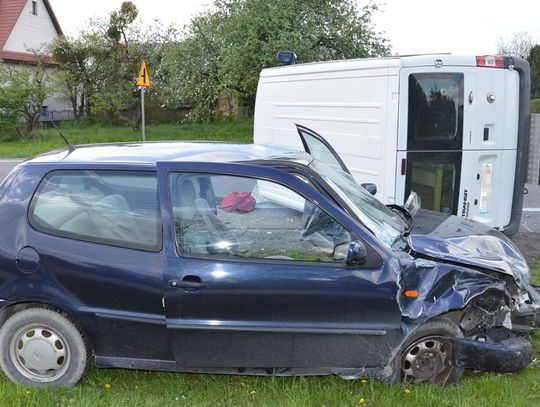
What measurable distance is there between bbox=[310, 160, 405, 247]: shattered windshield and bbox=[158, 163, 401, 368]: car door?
21 centimetres

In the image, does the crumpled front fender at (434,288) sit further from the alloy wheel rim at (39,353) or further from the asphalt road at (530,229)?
the asphalt road at (530,229)

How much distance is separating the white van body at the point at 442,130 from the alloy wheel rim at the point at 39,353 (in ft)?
12.7

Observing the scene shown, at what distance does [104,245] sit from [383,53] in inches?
676

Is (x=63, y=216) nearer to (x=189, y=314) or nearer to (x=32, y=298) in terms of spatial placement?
(x=32, y=298)

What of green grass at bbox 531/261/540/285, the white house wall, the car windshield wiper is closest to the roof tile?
the white house wall

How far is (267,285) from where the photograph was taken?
10.8 ft

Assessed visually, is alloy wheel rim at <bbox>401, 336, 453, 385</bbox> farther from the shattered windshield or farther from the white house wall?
the white house wall

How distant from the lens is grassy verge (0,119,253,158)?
22062 millimetres

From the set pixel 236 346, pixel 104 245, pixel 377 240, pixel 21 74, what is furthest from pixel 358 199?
pixel 21 74

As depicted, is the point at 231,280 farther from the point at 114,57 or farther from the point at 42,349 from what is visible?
the point at 114,57

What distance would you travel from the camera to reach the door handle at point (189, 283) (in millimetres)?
3281

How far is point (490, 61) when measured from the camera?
5996 mm

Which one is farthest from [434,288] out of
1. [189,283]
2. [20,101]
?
[20,101]

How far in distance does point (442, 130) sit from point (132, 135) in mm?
19957
